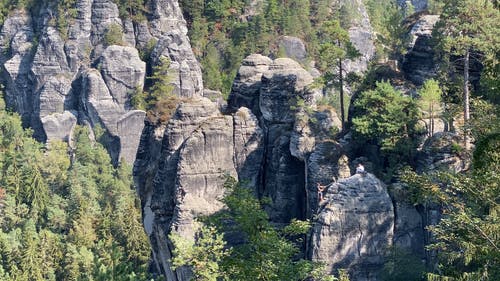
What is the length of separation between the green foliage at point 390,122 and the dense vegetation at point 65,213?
16.8 m

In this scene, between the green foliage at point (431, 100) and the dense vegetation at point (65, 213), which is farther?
the dense vegetation at point (65, 213)

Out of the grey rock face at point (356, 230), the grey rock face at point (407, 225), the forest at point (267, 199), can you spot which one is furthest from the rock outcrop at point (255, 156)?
the grey rock face at point (407, 225)

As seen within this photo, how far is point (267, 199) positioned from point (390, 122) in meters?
9.53

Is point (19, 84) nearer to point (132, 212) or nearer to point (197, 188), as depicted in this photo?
point (132, 212)

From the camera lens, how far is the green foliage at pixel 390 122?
25500 millimetres

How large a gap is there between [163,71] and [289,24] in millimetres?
12833

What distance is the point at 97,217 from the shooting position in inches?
1988

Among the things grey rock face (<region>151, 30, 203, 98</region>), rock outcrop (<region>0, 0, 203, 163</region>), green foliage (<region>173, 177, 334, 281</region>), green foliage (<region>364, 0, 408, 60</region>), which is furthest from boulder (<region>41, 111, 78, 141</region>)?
green foliage (<region>173, 177, 334, 281</region>)

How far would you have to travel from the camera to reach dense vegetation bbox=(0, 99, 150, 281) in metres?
42.1

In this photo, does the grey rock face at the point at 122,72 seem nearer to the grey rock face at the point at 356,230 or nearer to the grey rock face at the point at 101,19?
the grey rock face at the point at 101,19

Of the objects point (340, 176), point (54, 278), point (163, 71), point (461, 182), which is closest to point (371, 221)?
point (340, 176)

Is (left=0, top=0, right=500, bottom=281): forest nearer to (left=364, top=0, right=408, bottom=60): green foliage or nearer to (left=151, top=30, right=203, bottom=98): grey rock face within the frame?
(left=364, top=0, right=408, bottom=60): green foliage

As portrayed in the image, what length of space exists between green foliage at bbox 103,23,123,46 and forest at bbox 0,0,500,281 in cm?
34

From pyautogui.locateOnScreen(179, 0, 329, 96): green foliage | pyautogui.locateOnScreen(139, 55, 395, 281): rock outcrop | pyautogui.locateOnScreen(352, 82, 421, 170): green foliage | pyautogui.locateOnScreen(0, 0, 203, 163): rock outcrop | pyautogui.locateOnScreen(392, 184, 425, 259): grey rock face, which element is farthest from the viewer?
pyautogui.locateOnScreen(179, 0, 329, 96): green foliage
